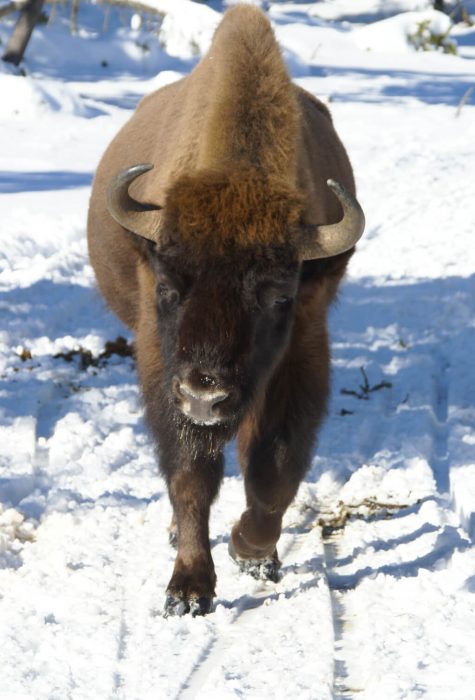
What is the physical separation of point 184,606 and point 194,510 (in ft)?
1.50

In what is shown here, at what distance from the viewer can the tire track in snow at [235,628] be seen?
4.16 metres

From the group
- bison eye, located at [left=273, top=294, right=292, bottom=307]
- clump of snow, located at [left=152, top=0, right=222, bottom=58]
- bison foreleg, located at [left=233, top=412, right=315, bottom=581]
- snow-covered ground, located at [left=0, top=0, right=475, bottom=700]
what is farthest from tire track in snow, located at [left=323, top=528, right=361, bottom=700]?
clump of snow, located at [left=152, top=0, right=222, bottom=58]

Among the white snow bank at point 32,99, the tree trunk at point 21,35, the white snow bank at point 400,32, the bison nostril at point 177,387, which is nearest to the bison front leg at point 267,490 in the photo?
the bison nostril at point 177,387

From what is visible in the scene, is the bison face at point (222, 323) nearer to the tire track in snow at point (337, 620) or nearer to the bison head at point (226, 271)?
the bison head at point (226, 271)

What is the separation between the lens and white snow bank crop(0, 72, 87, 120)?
18953 mm

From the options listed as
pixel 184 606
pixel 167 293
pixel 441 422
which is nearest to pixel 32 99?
pixel 441 422

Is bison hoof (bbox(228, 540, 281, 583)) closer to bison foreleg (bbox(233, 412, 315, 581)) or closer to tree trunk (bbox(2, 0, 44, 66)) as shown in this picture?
bison foreleg (bbox(233, 412, 315, 581))

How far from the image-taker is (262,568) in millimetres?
5469

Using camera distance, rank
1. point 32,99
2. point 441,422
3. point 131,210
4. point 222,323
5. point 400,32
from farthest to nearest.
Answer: point 400,32 → point 32,99 → point 441,422 → point 131,210 → point 222,323

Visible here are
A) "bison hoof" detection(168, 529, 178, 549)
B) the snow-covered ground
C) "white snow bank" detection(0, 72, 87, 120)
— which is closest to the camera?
the snow-covered ground

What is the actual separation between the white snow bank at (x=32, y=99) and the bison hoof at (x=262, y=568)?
1453 centimetres

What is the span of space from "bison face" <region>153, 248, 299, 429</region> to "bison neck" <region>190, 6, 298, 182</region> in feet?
1.48

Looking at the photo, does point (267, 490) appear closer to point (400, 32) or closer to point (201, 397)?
point (201, 397)

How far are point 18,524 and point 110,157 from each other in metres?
2.65
